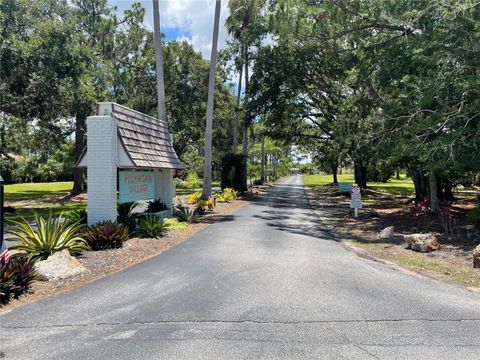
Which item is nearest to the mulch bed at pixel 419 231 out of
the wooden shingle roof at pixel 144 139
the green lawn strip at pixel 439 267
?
the green lawn strip at pixel 439 267

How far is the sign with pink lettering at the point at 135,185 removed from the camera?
→ 11.6 m

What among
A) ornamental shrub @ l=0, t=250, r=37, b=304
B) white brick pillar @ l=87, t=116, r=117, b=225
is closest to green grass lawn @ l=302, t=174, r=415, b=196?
white brick pillar @ l=87, t=116, r=117, b=225

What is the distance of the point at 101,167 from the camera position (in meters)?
10.7

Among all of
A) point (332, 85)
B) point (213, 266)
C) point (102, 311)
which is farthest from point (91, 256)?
point (332, 85)

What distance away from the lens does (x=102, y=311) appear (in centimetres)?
544

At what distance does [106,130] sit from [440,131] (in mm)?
9408

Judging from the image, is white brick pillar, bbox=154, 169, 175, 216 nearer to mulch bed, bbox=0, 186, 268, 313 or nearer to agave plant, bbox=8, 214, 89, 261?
mulch bed, bbox=0, 186, 268, 313

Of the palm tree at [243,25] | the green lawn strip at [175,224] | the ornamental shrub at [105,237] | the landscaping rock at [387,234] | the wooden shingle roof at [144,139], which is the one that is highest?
the palm tree at [243,25]

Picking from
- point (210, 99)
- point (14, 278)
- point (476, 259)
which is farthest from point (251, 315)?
point (210, 99)

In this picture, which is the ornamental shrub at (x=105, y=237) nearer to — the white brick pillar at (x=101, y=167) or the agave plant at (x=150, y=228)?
the white brick pillar at (x=101, y=167)

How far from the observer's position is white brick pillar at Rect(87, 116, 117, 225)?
1064cm

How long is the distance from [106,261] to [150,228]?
2958 millimetres

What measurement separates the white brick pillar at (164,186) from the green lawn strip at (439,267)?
7.95 metres

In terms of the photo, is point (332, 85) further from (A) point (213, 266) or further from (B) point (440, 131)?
(A) point (213, 266)
